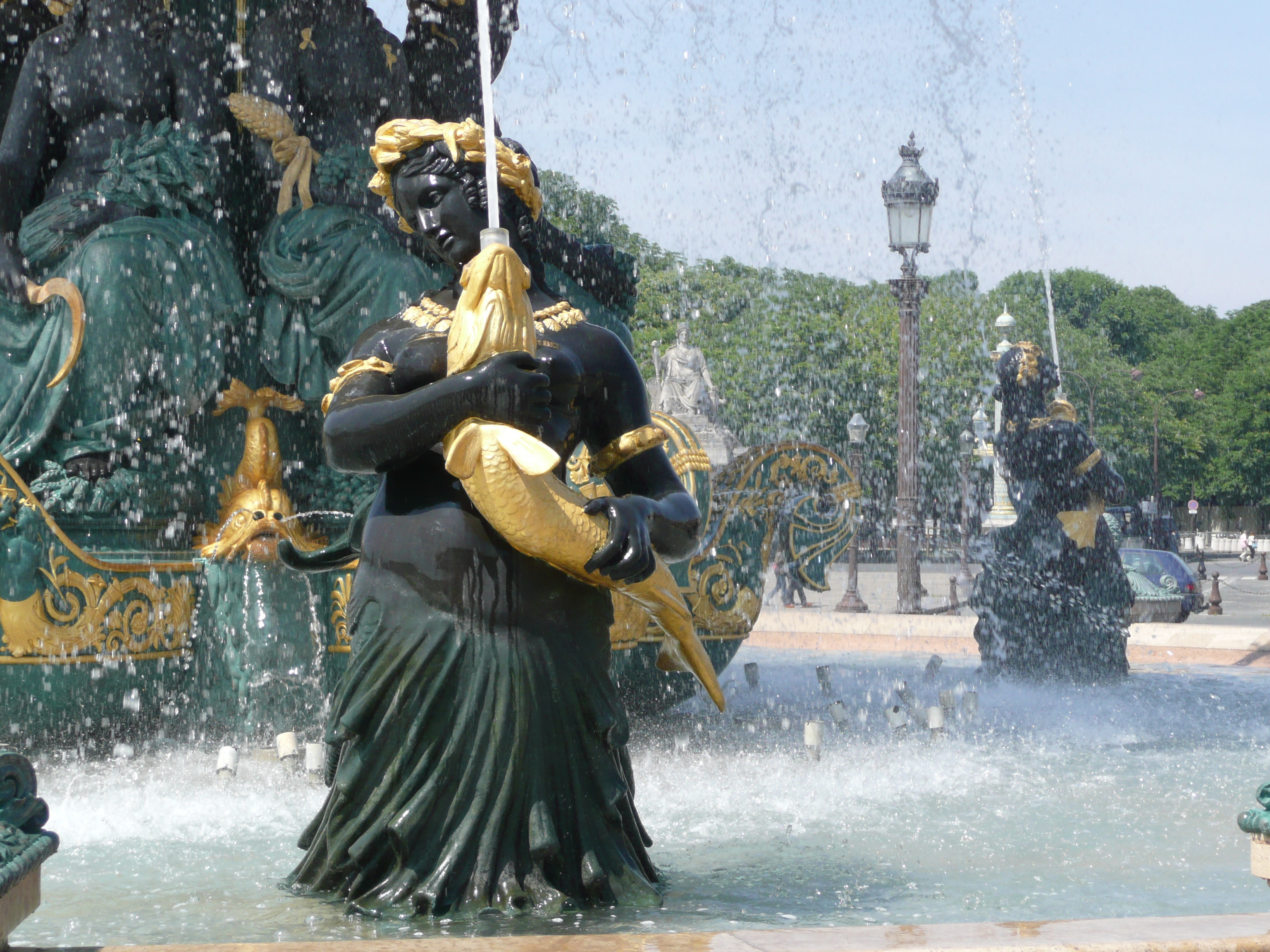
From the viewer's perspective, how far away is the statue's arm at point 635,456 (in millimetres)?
3141

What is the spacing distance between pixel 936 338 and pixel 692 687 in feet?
86.0

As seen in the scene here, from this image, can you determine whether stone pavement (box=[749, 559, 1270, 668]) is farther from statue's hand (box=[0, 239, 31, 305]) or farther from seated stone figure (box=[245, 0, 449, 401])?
statue's hand (box=[0, 239, 31, 305])

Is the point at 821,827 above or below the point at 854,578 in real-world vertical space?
below

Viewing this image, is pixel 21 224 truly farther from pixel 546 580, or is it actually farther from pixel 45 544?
pixel 546 580

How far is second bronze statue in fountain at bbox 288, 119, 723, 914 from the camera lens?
9.66 ft

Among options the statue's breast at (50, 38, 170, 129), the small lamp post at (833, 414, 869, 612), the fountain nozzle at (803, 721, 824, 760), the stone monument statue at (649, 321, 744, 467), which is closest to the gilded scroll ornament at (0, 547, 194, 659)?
the statue's breast at (50, 38, 170, 129)

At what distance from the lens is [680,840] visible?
4391mm

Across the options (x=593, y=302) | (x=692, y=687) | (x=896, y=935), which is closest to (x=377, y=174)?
(x=896, y=935)

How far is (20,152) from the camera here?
5914 millimetres

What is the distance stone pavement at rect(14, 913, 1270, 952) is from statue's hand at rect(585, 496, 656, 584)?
0.74m

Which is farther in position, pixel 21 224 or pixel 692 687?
pixel 692 687

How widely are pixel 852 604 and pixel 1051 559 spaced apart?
8353 mm

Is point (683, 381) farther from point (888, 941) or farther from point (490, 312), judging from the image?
point (888, 941)

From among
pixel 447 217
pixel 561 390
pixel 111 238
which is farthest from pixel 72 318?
pixel 561 390
